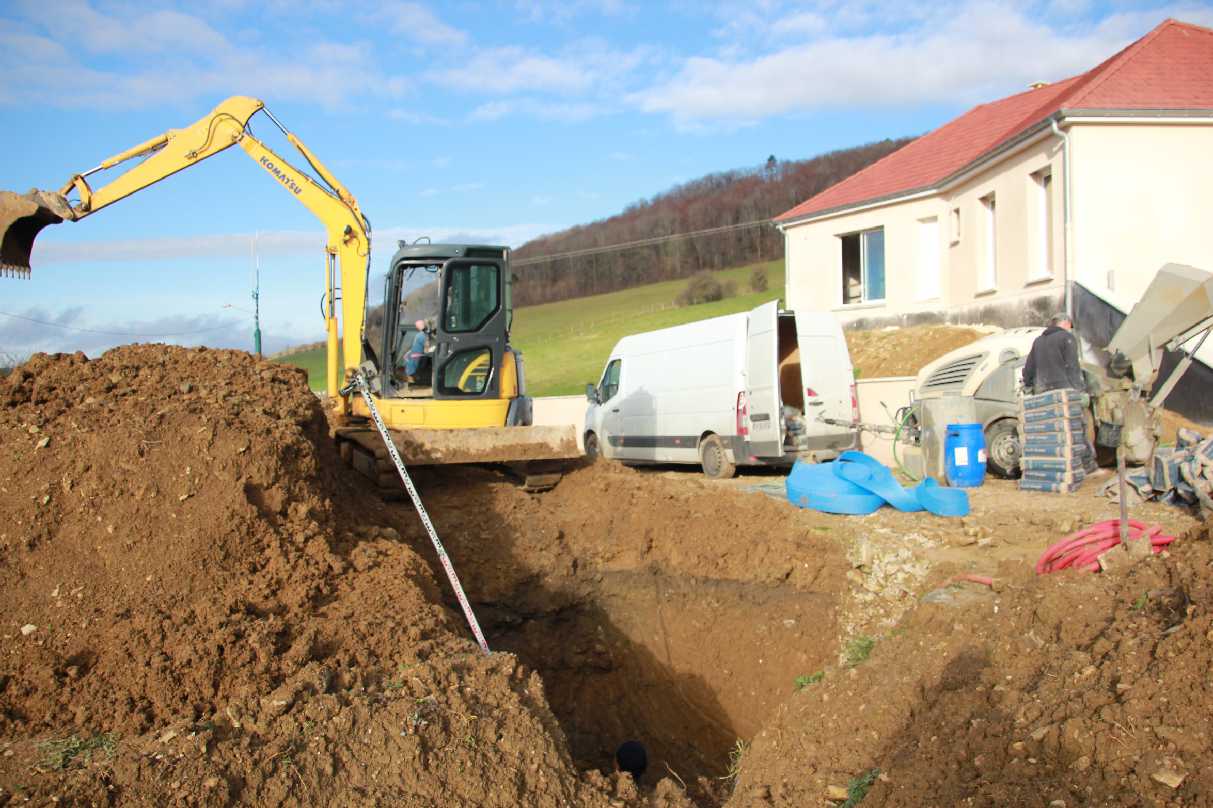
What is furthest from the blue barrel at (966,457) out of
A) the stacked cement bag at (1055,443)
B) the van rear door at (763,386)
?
the van rear door at (763,386)

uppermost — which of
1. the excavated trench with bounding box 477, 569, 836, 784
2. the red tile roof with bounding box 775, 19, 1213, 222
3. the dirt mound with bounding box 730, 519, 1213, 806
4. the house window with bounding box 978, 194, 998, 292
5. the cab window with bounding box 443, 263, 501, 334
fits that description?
the red tile roof with bounding box 775, 19, 1213, 222

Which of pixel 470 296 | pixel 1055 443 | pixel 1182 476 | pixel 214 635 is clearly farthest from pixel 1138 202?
pixel 214 635

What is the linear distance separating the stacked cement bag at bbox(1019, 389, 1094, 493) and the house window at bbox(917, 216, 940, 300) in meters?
10.5

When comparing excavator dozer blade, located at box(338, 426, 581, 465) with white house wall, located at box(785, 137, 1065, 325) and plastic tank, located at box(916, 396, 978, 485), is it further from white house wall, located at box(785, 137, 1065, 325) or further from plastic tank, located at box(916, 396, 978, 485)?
white house wall, located at box(785, 137, 1065, 325)

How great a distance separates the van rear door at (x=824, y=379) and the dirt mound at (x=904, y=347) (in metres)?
4.84

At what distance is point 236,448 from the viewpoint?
18.8 feet

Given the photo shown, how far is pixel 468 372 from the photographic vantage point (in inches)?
406

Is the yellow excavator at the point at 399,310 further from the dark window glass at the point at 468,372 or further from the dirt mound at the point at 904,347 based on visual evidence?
the dirt mound at the point at 904,347

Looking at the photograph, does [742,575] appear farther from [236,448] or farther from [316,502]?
[236,448]

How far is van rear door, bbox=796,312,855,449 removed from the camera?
13.2 meters

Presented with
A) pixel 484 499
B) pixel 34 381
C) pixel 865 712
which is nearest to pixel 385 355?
pixel 484 499

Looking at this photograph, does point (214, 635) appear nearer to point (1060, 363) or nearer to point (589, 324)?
point (1060, 363)

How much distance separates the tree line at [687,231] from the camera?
6166 centimetres

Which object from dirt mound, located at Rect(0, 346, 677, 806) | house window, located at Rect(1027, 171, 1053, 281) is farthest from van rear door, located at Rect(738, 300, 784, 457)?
dirt mound, located at Rect(0, 346, 677, 806)
